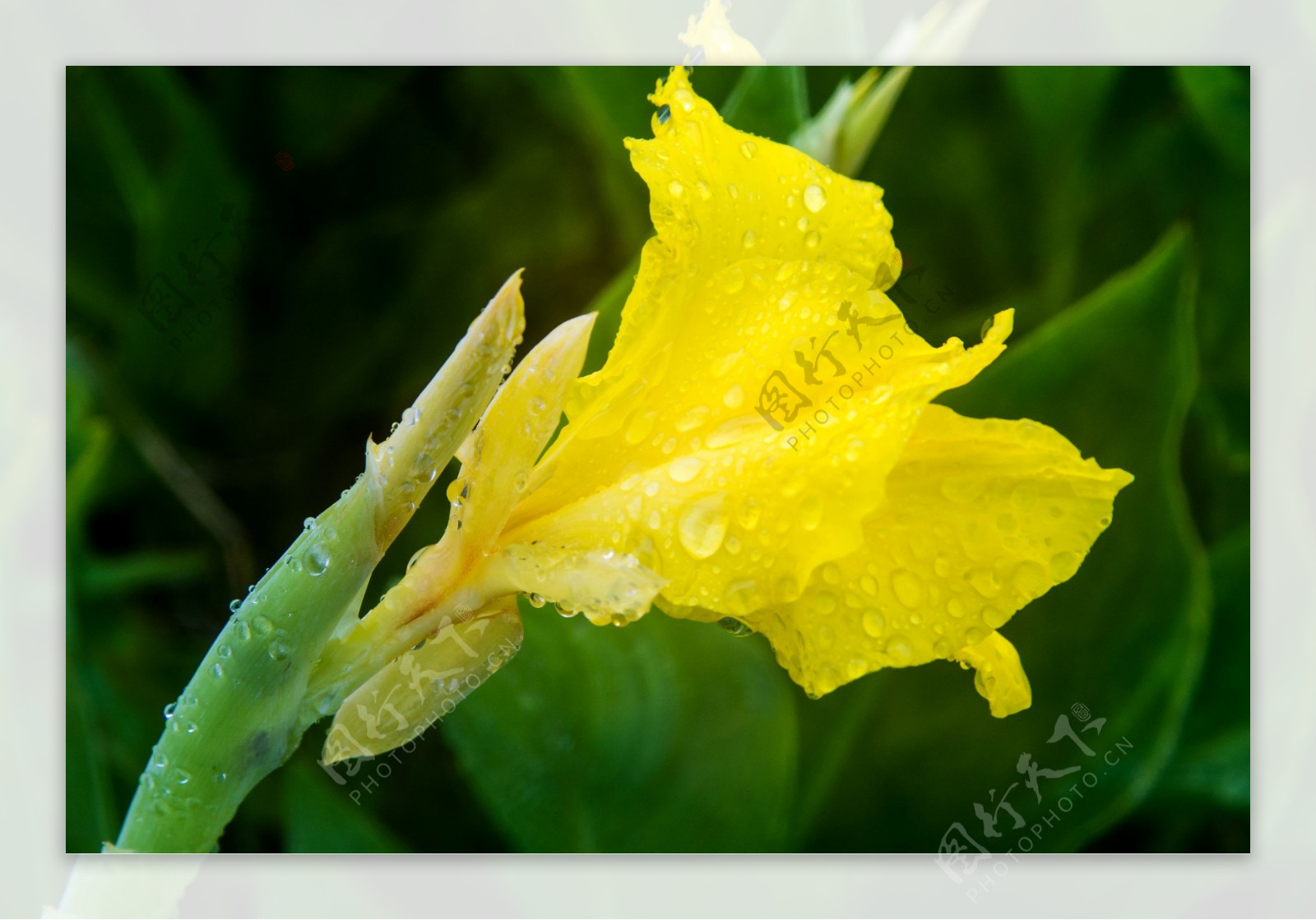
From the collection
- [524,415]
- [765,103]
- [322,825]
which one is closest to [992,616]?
[524,415]

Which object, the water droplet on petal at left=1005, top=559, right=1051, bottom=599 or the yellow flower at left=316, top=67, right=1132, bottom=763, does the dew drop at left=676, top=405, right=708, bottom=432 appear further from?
the water droplet on petal at left=1005, top=559, right=1051, bottom=599

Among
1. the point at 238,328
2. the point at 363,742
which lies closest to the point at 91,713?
the point at 238,328

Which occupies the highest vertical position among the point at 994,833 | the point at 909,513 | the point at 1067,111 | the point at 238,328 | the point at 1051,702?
the point at 1067,111

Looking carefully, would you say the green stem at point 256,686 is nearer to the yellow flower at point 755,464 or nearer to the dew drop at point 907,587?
the yellow flower at point 755,464

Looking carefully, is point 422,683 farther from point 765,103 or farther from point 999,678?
point 765,103

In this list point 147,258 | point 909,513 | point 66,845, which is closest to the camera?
point 909,513

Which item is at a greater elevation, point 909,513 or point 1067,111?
point 1067,111

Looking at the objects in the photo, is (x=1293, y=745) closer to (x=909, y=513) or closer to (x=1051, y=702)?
(x=1051, y=702)
